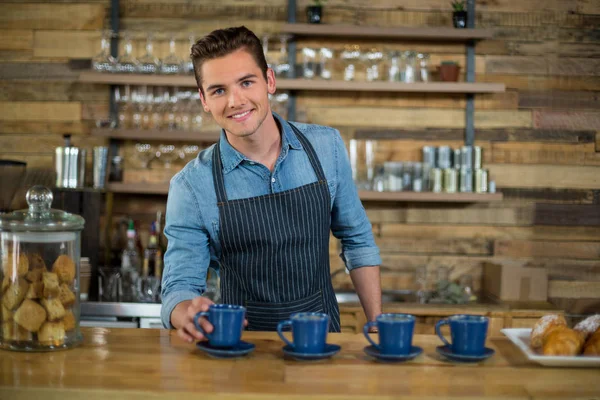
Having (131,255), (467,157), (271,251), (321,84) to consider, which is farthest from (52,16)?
(271,251)

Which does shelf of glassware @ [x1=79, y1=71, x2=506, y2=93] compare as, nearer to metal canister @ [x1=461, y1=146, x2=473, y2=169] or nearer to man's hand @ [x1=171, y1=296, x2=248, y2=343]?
metal canister @ [x1=461, y1=146, x2=473, y2=169]

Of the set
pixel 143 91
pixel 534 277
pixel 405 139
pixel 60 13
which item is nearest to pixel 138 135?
pixel 143 91

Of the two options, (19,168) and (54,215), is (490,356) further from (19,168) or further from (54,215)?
(19,168)

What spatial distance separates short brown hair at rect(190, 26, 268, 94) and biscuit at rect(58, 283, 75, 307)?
2.43 feet

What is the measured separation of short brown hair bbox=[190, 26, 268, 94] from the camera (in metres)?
2.23

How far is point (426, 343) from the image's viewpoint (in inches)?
74.9

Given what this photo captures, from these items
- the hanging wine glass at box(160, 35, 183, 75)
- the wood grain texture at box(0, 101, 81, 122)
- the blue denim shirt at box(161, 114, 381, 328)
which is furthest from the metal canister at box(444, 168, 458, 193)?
the wood grain texture at box(0, 101, 81, 122)

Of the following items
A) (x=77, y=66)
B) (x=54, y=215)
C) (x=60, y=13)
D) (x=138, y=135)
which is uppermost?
(x=60, y=13)

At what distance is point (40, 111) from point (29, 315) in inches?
115

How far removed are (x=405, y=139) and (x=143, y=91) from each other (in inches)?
57.0

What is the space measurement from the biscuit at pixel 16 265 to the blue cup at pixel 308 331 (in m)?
0.59

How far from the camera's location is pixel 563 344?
1697mm

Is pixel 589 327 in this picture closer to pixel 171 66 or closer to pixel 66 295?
pixel 66 295

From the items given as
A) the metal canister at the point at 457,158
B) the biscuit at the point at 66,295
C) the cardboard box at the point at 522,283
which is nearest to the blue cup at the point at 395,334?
the biscuit at the point at 66,295
